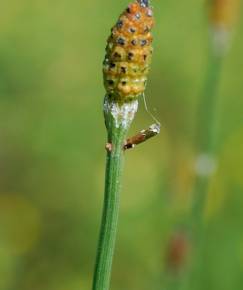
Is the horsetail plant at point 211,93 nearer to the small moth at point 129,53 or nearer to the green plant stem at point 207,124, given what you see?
the green plant stem at point 207,124

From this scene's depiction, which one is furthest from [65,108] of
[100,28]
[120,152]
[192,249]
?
[120,152]

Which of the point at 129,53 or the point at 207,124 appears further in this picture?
the point at 207,124

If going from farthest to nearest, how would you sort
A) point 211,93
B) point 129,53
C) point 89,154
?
point 89,154, point 211,93, point 129,53

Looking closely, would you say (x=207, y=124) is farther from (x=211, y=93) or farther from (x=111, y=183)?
(x=111, y=183)

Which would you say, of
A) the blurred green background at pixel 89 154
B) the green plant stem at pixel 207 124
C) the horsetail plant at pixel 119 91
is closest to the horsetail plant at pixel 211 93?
the green plant stem at pixel 207 124

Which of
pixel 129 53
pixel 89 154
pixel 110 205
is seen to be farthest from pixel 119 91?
pixel 89 154

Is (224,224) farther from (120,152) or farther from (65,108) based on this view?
(120,152)
